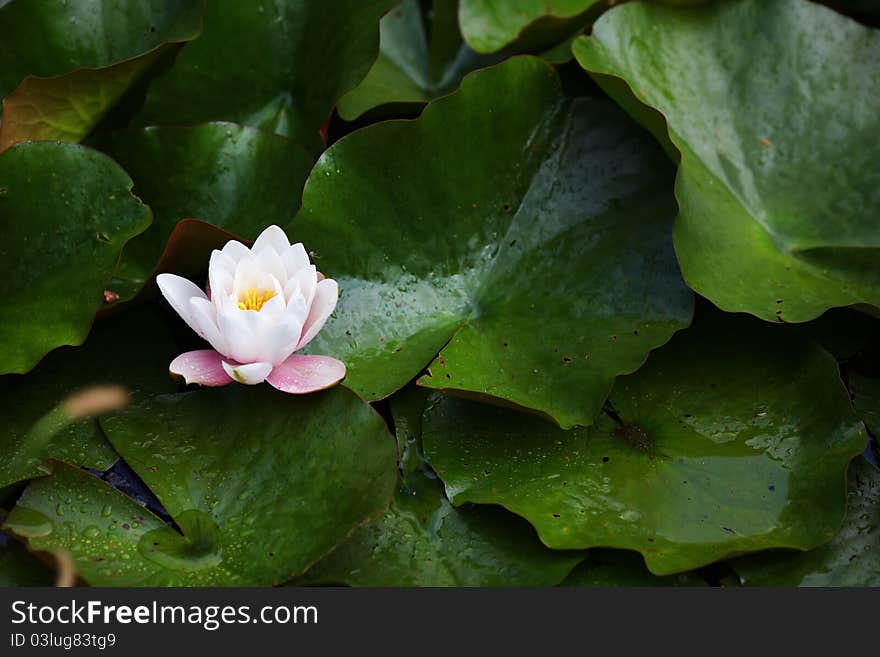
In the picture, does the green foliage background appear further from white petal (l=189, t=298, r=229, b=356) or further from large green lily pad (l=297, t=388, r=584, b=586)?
white petal (l=189, t=298, r=229, b=356)

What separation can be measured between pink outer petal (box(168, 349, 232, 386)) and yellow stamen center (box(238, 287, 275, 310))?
0.26ft

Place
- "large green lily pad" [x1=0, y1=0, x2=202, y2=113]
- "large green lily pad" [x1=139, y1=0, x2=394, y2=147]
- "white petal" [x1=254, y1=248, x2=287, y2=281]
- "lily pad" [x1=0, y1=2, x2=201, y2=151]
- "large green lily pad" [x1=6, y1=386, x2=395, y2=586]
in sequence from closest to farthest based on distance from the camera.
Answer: "large green lily pad" [x1=6, y1=386, x2=395, y2=586] → "white petal" [x1=254, y1=248, x2=287, y2=281] → "lily pad" [x1=0, y1=2, x2=201, y2=151] → "large green lily pad" [x1=0, y1=0, x2=202, y2=113] → "large green lily pad" [x1=139, y1=0, x2=394, y2=147]

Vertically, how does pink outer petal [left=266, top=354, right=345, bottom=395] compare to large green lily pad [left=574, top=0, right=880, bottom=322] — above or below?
below

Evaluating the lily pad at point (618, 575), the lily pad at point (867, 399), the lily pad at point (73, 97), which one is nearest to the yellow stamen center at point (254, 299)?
the lily pad at point (73, 97)

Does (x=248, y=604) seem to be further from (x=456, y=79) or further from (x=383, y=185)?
(x=456, y=79)

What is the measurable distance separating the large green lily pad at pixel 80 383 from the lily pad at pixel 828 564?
2.84 ft

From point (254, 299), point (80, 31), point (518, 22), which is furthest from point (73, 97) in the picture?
point (518, 22)

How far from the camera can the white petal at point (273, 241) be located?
1158 mm

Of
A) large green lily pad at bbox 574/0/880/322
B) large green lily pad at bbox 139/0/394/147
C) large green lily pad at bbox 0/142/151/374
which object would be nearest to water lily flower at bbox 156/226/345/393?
large green lily pad at bbox 0/142/151/374

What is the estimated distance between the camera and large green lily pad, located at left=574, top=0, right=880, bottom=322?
4.14 feet

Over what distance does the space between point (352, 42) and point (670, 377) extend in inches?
31.0

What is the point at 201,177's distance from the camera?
4.47 feet

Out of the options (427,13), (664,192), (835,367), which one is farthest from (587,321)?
(427,13)

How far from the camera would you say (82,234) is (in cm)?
120
